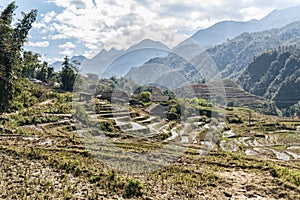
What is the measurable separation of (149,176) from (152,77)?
11.5 feet

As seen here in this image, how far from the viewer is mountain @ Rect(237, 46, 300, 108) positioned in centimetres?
8806

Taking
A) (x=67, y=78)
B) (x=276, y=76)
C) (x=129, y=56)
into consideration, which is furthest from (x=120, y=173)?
(x=276, y=76)

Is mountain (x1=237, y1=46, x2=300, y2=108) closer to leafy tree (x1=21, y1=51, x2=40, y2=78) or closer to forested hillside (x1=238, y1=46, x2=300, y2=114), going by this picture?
forested hillside (x1=238, y1=46, x2=300, y2=114)

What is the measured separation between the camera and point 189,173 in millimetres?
8641

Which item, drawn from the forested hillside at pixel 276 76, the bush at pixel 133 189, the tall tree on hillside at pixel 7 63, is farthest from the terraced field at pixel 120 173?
the forested hillside at pixel 276 76

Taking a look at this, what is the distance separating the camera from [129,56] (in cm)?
856

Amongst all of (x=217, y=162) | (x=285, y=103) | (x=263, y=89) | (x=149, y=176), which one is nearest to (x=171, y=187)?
(x=149, y=176)

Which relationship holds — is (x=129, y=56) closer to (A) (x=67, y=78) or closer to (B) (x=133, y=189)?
(B) (x=133, y=189)

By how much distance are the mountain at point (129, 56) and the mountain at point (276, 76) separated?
81325 millimetres

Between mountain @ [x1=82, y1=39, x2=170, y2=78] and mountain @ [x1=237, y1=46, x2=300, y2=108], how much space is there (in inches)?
3202

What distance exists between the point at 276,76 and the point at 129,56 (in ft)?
371

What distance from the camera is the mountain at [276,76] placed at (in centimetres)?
8806

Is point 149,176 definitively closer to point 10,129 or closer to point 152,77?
point 152,77

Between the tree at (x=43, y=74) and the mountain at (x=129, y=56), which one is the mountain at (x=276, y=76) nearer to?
the tree at (x=43, y=74)
